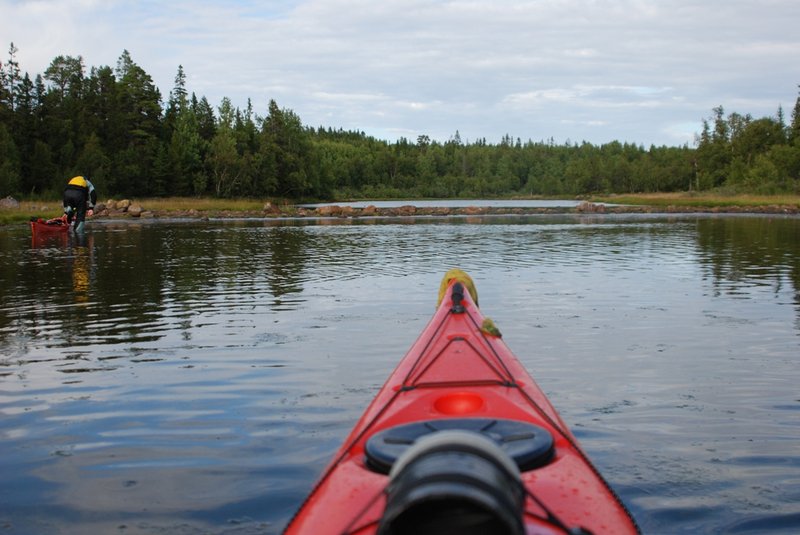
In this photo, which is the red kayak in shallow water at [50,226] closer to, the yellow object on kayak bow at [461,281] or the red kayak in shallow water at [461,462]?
the yellow object on kayak bow at [461,281]

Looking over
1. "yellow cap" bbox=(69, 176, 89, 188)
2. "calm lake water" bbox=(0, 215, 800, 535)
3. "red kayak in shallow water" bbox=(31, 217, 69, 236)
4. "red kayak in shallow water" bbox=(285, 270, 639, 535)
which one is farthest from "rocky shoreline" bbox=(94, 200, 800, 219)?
"red kayak in shallow water" bbox=(285, 270, 639, 535)

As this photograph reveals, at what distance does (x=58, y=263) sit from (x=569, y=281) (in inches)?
586

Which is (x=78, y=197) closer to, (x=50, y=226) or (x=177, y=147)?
(x=50, y=226)

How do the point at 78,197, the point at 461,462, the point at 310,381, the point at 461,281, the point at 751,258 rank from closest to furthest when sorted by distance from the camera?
the point at 461,462 → the point at 461,281 → the point at 310,381 → the point at 751,258 → the point at 78,197

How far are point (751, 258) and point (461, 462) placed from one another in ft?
73.3

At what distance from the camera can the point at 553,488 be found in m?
3.25

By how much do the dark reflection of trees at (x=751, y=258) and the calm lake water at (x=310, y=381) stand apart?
0.20m

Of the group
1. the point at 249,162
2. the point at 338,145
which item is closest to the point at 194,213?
the point at 249,162

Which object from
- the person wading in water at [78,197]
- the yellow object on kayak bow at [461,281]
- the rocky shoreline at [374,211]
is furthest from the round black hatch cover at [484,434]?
the rocky shoreline at [374,211]

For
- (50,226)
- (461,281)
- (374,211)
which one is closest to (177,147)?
(374,211)

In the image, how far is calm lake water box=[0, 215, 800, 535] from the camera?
17.2 feet

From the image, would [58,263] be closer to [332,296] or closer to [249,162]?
[332,296]

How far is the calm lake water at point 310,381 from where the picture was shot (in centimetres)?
524

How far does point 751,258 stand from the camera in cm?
2203
